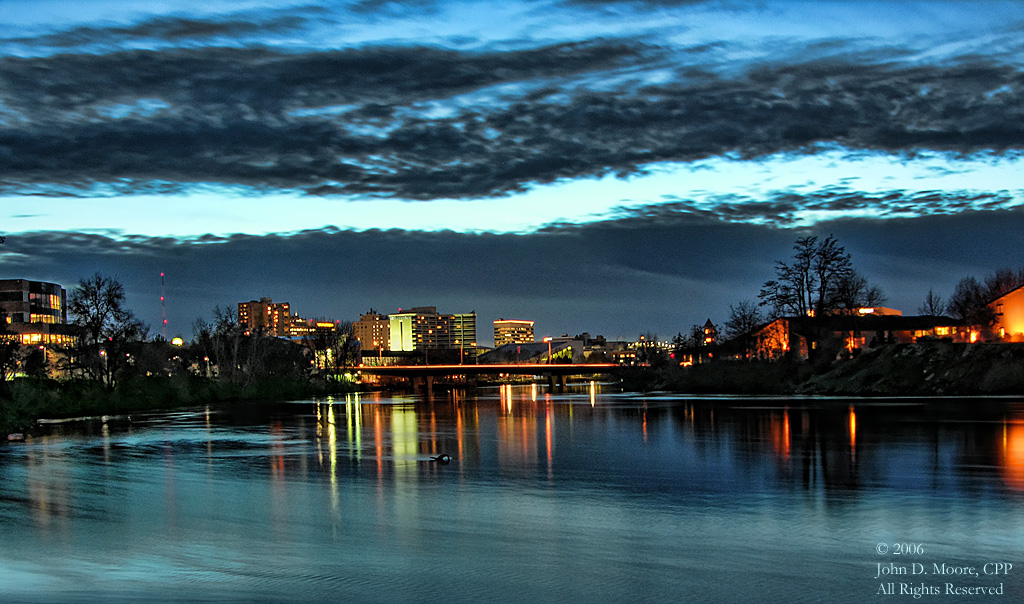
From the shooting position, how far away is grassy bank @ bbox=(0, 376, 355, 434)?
60.6 m

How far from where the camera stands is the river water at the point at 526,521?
15.6 meters

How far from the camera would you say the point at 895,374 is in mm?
91125

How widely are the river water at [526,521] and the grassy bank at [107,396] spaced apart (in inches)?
773

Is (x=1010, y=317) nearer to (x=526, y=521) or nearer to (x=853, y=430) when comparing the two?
(x=853, y=430)

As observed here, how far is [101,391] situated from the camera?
86500 mm

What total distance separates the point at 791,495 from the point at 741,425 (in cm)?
2944

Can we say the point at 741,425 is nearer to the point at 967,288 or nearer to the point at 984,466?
the point at 984,466

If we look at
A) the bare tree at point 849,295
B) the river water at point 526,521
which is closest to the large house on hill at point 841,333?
the bare tree at point 849,295

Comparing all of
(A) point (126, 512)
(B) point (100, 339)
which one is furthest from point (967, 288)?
(A) point (126, 512)

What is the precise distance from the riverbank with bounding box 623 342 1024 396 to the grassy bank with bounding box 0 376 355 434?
58757 millimetres

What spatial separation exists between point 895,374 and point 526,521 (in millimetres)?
78785

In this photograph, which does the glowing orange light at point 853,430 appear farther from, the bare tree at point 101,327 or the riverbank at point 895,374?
the bare tree at point 101,327

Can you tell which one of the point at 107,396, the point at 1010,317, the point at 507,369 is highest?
the point at 1010,317

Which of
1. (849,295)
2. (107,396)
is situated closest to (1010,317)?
(849,295)
